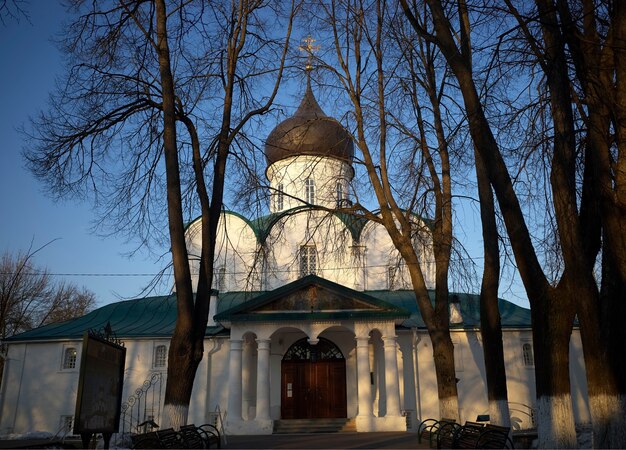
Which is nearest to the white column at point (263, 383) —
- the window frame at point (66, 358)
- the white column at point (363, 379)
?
the white column at point (363, 379)

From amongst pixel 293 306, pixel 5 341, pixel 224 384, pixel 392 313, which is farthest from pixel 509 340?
pixel 5 341

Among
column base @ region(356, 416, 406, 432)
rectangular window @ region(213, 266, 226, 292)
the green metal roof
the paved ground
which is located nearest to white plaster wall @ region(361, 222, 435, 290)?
the green metal roof

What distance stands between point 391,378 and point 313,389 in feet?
11.0

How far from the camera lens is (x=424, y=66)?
13.3m

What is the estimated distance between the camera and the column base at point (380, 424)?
1645 centimetres

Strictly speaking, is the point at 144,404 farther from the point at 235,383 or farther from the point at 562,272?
the point at 562,272

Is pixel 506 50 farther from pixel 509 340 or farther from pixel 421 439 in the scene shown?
pixel 509 340

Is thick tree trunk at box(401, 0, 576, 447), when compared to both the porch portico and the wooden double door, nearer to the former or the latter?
the porch portico

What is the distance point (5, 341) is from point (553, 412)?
63.7 feet

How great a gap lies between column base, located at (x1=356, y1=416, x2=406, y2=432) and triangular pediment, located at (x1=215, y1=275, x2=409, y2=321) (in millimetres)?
2999

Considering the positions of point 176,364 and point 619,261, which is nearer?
point 619,261

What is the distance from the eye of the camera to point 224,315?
17.7 metres

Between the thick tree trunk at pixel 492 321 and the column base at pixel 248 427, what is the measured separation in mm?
8075

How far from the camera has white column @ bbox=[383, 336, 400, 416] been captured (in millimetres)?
16875
